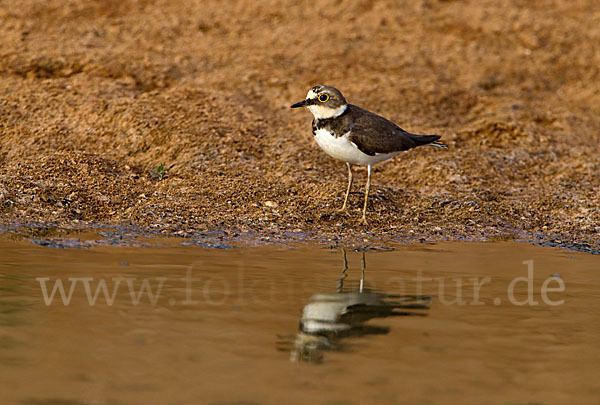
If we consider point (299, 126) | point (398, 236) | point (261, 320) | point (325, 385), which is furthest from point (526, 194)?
point (325, 385)

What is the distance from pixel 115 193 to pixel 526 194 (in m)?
5.01

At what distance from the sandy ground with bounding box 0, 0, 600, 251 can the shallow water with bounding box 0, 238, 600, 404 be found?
1470 millimetres

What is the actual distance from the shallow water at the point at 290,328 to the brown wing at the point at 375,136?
63.5 inches

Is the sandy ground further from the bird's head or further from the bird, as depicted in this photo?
the bird's head

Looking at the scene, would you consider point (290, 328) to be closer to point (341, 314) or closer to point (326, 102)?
point (341, 314)

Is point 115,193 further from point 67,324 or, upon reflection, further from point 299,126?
point 67,324

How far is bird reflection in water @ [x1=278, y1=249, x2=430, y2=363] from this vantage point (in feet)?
15.9

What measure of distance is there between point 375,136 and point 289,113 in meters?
3.08

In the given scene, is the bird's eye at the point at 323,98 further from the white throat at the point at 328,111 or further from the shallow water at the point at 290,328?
the shallow water at the point at 290,328

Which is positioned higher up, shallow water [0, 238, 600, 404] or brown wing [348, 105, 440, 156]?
brown wing [348, 105, 440, 156]

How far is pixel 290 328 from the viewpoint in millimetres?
5156

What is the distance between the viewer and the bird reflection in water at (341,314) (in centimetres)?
485

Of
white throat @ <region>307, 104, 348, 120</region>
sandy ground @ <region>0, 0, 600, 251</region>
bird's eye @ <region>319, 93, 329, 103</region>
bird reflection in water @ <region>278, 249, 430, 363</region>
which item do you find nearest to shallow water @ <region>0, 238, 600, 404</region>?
bird reflection in water @ <region>278, 249, 430, 363</region>

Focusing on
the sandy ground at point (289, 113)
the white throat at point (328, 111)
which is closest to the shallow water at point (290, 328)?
the sandy ground at point (289, 113)
